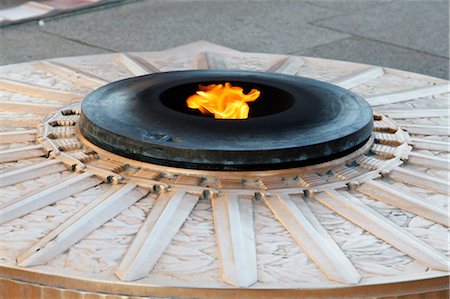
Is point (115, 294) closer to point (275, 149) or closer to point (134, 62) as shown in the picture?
point (275, 149)

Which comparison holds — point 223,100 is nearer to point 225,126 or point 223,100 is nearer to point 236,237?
point 225,126

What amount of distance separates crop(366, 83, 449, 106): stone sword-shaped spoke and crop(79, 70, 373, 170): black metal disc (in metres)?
0.32

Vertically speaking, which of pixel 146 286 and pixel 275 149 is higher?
pixel 275 149

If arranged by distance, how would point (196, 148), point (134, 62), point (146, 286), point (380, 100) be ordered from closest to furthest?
point (146, 286) → point (196, 148) → point (380, 100) → point (134, 62)

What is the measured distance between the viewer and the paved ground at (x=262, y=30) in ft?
16.3

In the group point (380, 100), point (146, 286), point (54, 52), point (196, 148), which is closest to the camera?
point (146, 286)

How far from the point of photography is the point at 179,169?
2.16 meters

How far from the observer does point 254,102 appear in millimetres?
2742

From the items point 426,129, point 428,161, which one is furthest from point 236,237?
point 426,129

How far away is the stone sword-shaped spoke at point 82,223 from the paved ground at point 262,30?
2696mm

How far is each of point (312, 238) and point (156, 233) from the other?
0.38m

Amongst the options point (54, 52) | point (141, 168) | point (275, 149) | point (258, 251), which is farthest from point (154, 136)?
point (54, 52)

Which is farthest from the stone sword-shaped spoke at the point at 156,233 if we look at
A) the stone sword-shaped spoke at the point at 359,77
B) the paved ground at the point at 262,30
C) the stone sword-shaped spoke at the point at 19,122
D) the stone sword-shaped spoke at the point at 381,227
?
the paved ground at the point at 262,30

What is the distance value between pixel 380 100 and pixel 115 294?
1616 mm
